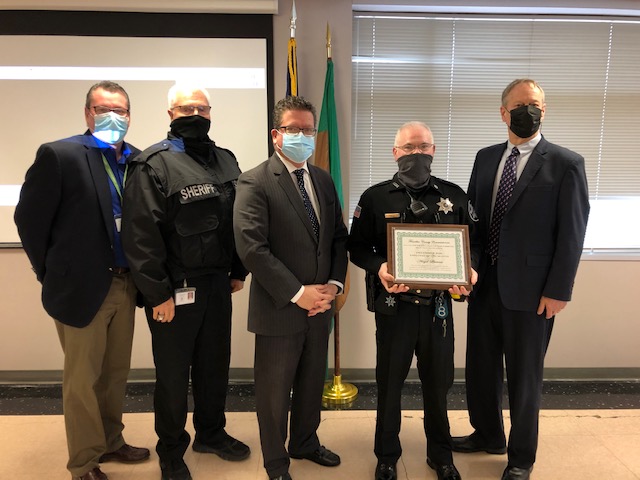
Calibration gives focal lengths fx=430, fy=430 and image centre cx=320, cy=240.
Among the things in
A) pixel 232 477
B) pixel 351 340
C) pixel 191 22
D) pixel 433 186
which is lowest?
pixel 232 477

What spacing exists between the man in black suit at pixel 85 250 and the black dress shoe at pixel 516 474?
6.39 feet

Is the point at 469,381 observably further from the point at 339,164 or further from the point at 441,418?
the point at 339,164

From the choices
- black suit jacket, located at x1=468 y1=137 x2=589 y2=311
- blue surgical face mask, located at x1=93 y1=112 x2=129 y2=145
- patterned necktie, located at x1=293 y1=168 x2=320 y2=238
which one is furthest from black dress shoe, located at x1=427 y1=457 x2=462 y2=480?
blue surgical face mask, located at x1=93 y1=112 x2=129 y2=145

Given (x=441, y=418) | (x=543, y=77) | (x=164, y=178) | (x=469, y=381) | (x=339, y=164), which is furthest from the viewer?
(x=543, y=77)

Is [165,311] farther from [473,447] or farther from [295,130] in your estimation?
[473,447]

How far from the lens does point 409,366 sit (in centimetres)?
204

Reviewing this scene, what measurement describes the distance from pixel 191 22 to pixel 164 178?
158 centimetres

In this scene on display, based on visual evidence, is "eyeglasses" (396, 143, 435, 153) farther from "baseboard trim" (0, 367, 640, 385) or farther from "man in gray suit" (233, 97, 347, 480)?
"baseboard trim" (0, 367, 640, 385)

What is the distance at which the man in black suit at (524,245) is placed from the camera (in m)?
1.93

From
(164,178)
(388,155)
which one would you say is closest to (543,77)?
(388,155)

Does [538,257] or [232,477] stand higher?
[538,257]

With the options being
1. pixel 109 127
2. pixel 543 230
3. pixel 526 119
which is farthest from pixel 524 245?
pixel 109 127

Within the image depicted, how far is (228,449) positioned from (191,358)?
57cm

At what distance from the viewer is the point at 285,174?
1.95 metres
